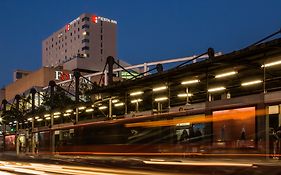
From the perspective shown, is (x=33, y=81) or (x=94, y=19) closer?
(x=33, y=81)

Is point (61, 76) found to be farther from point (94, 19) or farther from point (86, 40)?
point (94, 19)

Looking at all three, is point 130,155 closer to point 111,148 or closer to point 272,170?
point 111,148

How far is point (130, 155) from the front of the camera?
971 inches

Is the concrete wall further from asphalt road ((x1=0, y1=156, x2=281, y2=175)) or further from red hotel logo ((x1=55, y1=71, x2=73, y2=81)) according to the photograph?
asphalt road ((x1=0, y1=156, x2=281, y2=175))

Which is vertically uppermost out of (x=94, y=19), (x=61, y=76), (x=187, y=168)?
(x=94, y=19)

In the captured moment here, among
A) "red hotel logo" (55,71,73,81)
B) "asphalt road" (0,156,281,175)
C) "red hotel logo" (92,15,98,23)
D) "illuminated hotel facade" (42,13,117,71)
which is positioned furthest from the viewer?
"red hotel logo" (92,15,98,23)

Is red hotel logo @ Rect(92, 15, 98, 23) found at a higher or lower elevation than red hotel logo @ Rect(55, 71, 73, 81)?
higher

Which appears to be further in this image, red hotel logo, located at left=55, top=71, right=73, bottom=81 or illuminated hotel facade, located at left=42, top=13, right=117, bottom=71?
illuminated hotel facade, located at left=42, top=13, right=117, bottom=71

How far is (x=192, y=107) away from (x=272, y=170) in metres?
9.38

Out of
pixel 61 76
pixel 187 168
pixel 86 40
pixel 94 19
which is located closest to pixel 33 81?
pixel 61 76

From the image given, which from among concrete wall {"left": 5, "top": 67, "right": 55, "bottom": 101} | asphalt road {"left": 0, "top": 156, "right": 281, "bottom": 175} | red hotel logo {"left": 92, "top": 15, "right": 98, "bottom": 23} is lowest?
asphalt road {"left": 0, "top": 156, "right": 281, "bottom": 175}

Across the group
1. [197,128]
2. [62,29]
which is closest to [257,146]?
[197,128]

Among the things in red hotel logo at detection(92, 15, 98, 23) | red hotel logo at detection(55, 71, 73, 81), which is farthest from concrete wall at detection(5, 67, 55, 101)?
red hotel logo at detection(92, 15, 98, 23)

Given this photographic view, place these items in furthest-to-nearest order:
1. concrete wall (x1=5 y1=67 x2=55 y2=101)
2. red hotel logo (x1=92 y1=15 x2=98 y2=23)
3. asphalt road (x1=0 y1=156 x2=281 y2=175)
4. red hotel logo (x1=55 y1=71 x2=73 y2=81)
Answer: red hotel logo (x1=92 y1=15 x2=98 y2=23) → concrete wall (x1=5 y1=67 x2=55 y2=101) → red hotel logo (x1=55 y1=71 x2=73 y2=81) → asphalt road (x1=0 y1=156 x2=281 y2=175)
